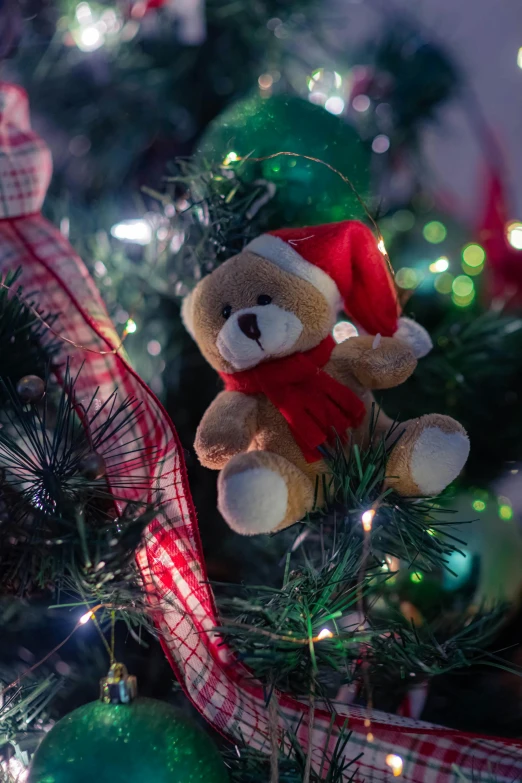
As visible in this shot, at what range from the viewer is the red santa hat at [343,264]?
0.46 m

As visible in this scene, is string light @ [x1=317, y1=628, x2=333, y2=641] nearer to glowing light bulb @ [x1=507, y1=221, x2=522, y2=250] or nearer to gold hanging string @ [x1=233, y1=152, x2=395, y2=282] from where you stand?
gold hanging string @ [x1=233, y1=152, x2=395, y2=282]

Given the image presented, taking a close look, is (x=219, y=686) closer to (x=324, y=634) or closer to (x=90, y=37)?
(x=324, y=634)

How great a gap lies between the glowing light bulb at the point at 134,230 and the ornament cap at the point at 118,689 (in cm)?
40

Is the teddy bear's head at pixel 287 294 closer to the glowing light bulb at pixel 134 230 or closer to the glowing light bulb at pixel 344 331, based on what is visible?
the glowing light bulb at pixel 344 331

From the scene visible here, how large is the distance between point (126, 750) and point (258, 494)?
0.51 ft

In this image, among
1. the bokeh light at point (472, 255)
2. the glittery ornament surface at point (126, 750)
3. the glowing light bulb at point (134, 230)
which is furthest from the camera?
the bokeh light at point (472, 255)

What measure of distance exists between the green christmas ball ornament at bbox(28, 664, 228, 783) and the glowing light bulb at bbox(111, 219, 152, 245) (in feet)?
1.39

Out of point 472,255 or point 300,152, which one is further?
point 472,255

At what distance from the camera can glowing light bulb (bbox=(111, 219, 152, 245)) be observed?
0.64 meters

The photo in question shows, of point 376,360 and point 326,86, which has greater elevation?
point 326,86

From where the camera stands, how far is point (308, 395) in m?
0.45

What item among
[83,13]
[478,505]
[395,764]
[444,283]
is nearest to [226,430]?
[395,764]

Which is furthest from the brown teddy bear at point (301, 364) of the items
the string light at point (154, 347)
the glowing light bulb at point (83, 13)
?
the glowing light bulb at point (83, 13)

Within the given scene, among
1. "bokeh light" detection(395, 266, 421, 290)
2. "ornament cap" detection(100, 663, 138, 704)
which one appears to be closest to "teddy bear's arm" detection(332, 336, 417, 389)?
"ornament cap" detection(100, 663, 138, 704)
